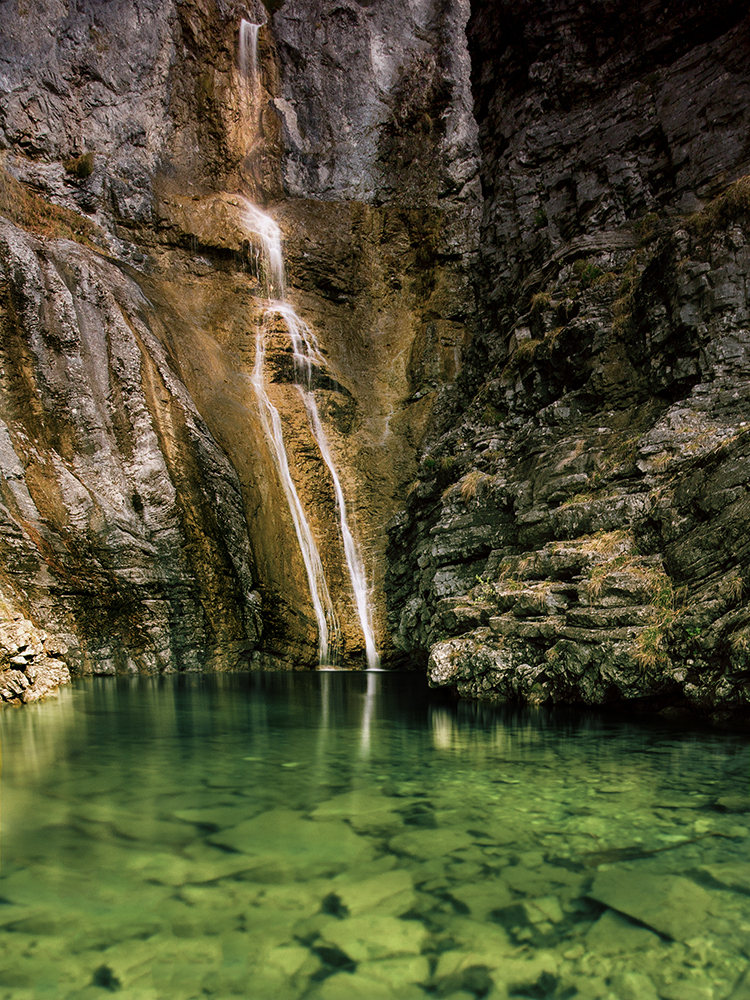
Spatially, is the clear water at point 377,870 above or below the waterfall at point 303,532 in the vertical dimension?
below

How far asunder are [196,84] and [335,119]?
25.8 ft

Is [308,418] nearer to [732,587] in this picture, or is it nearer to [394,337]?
[394,337]

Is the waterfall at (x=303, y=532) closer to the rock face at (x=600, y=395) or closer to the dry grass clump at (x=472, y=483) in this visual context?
the rock face at (x=600, y=395)

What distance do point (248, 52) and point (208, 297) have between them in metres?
17.1

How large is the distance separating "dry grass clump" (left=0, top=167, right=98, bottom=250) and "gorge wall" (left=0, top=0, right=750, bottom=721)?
0.16 metres

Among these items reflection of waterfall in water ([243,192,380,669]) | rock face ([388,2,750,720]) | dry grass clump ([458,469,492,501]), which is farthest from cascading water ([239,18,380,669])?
dry grass clump ([458,469,492,501])

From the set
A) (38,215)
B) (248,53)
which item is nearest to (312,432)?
(38,215)

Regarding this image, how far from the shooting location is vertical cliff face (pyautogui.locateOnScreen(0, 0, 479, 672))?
1925 cm

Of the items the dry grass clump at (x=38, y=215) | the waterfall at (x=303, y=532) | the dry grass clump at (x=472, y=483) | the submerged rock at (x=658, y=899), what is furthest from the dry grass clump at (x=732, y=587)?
the dry grass clump at (x=38, y=215)

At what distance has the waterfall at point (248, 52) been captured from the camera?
113 feet

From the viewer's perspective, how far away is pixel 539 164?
25.4 metres

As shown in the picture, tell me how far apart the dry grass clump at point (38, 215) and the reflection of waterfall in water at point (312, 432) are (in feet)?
26.9

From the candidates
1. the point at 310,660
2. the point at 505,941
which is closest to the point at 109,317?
the point at 310,660

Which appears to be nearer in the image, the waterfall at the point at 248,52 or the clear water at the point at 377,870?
the clear water at the point at 377,870
